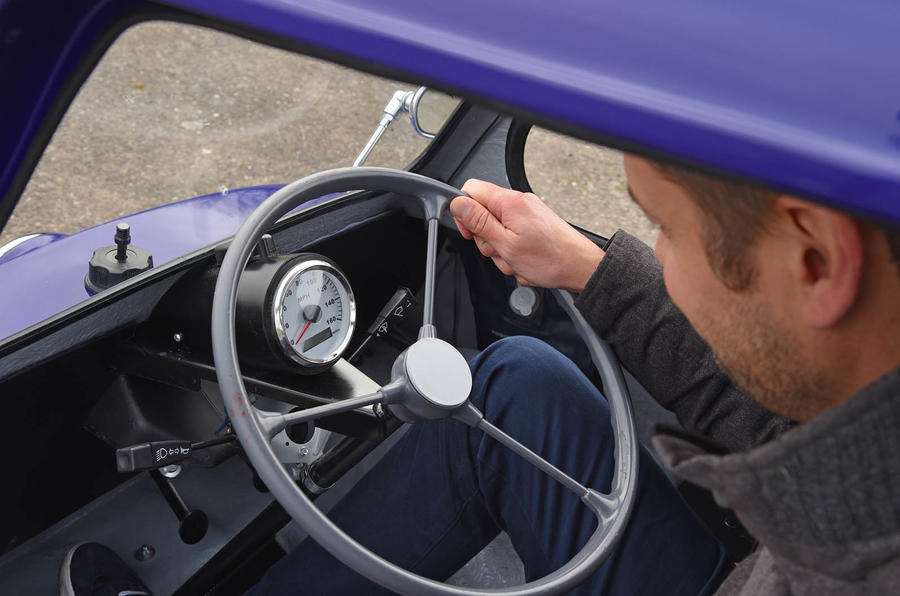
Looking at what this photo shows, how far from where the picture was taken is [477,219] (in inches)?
55.8

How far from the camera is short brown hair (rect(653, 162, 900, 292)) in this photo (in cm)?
61

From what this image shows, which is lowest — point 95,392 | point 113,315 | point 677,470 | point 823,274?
point 95,392

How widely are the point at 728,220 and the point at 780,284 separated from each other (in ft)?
0.20

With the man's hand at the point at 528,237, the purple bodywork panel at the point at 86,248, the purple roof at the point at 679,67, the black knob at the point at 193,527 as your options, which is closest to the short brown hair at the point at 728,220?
the purple roof at the point at 679,67

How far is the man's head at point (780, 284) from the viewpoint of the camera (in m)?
0.57

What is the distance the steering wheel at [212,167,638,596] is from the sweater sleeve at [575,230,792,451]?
2.3 inches

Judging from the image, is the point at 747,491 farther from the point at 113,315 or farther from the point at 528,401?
the point at 113,315

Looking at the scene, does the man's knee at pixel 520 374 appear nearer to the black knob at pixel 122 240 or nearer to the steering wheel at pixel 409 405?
the steering wheel at pixel 409 405

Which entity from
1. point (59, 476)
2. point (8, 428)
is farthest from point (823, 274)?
point (59, 476)

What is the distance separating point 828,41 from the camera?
49cm

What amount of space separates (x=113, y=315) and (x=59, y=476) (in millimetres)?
355

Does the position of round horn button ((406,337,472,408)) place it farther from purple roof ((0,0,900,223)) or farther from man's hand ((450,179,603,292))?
purple roof ((0,0,900,223))

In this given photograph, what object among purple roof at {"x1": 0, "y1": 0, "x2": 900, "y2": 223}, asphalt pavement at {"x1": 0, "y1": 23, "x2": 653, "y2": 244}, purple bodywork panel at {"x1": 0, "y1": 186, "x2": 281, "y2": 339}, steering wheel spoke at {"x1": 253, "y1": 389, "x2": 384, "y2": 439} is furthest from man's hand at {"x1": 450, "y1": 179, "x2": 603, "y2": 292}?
asphalt pavement at {"x1": 0, "y1": 23, "x2": 653, "y2": 244}

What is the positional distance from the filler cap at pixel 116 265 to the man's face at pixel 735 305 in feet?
2.95
